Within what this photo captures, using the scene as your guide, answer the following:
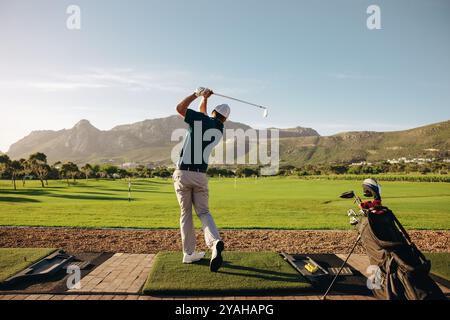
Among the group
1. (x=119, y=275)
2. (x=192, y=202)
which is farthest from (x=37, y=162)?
(x=192, y=202)

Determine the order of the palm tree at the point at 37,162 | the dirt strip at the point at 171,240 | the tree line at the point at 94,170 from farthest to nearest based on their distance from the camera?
the palm tree at the point at 37,162, the tree line at the point at 94,170, the dirt strip at the point at 171,240

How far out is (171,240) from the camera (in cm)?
1032

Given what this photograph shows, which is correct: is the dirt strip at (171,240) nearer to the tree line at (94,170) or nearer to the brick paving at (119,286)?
the brick paving at (119,286)

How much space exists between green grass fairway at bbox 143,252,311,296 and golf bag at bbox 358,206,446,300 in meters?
1.30

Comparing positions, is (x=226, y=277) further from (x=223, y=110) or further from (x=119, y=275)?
(x=223, y=110)

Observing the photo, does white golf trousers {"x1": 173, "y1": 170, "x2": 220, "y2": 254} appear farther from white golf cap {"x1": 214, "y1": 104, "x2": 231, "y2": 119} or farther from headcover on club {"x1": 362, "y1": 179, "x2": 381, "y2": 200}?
headcover on club {"x1": 362, "y1": 179, "x2": 381, "y2": 200}

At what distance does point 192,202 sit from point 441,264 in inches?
220

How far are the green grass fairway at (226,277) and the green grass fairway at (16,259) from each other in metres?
2.57

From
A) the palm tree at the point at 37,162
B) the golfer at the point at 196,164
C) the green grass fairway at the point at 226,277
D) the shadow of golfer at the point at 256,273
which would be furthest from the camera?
the palm tree at the point at 37,162

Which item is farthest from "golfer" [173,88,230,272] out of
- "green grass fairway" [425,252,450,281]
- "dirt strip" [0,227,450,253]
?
"green grass fairway" [425,252,450,281]

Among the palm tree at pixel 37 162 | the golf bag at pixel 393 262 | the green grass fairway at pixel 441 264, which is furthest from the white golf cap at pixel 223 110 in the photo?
the palm tree at pixel 37 162

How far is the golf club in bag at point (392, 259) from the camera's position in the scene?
15.5 ft

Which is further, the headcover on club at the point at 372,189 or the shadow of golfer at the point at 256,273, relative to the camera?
the shadow of golfer at the point at 256,273
